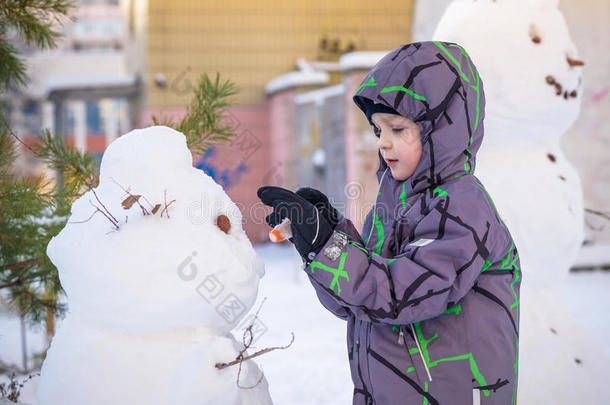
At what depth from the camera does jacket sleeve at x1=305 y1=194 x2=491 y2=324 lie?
118cm

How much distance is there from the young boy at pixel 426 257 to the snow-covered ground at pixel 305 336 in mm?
716

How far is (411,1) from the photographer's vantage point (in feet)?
30.9

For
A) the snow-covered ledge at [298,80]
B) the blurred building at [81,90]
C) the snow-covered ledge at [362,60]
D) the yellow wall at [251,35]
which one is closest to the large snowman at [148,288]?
the blurred building at [81,90]

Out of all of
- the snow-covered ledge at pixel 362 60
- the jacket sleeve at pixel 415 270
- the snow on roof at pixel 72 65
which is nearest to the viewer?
the jacket sleeve at pixel 415 270

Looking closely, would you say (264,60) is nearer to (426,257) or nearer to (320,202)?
(320,202)

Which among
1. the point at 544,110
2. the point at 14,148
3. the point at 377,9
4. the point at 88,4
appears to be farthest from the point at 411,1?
the point at 88,4

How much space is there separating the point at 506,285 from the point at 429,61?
0.52m

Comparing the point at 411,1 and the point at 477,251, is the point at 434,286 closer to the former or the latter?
the point at 477,251

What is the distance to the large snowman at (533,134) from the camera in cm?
247

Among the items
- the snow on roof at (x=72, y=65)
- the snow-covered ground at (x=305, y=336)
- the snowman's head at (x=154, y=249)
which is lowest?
the snow-covered ground at (x=305, y=336)

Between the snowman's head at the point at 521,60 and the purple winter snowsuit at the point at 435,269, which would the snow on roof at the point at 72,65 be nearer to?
the snowman's head at the point at 521,60

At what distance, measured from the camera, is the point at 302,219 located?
3.97ft

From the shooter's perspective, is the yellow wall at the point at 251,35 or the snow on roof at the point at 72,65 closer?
the yellow wall at the point at 251,35

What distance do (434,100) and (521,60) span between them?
1410 mm
